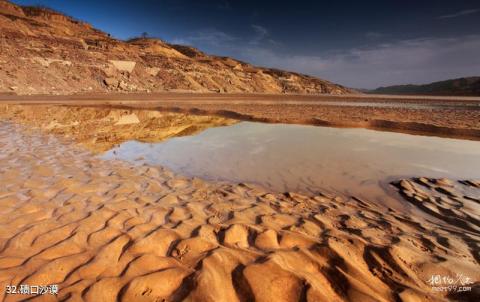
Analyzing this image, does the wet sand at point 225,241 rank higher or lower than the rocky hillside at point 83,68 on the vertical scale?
lower

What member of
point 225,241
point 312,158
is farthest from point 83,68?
point 225,241

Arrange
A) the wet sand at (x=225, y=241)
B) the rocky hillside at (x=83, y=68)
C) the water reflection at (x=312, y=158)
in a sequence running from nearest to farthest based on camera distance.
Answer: the wet sand at (x=225, y=241) < the water reflection at (x=312, y=158) < the rocky hillside at (x=83, y=68)

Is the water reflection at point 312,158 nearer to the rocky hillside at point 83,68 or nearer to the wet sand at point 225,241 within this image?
the wet sand at point 225,241

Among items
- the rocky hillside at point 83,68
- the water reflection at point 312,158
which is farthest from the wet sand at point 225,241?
the rocky hillside at point 83,68

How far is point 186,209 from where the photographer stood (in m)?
4.04

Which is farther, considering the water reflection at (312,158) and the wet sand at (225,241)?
the water reflection at (312,158)

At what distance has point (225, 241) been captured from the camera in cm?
316

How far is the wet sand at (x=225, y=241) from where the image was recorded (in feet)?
7.95

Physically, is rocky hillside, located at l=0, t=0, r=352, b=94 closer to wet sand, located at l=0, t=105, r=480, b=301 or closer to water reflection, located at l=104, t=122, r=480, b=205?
water reflection, located at l=104, t=122, r=480, b=205

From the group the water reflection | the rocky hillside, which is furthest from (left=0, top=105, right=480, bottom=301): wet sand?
the rocky hillside

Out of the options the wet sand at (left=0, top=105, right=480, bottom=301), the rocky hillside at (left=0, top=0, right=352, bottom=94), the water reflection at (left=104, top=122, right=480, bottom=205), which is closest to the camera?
the wet sand at (left=0, top=105, right=480, bottom=301)

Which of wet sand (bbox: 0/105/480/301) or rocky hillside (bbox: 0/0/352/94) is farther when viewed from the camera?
rocky hillside (bbox: 0/0/352/94)

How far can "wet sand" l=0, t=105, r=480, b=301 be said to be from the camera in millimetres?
2424

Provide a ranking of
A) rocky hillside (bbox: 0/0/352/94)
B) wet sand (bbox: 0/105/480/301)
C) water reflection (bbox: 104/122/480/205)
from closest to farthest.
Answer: wet sand (bbox: 0/105/480/301) < water reflection (bbox: 104/122/480/205) < rocky hillside (bbox: 0/0/352/94)
